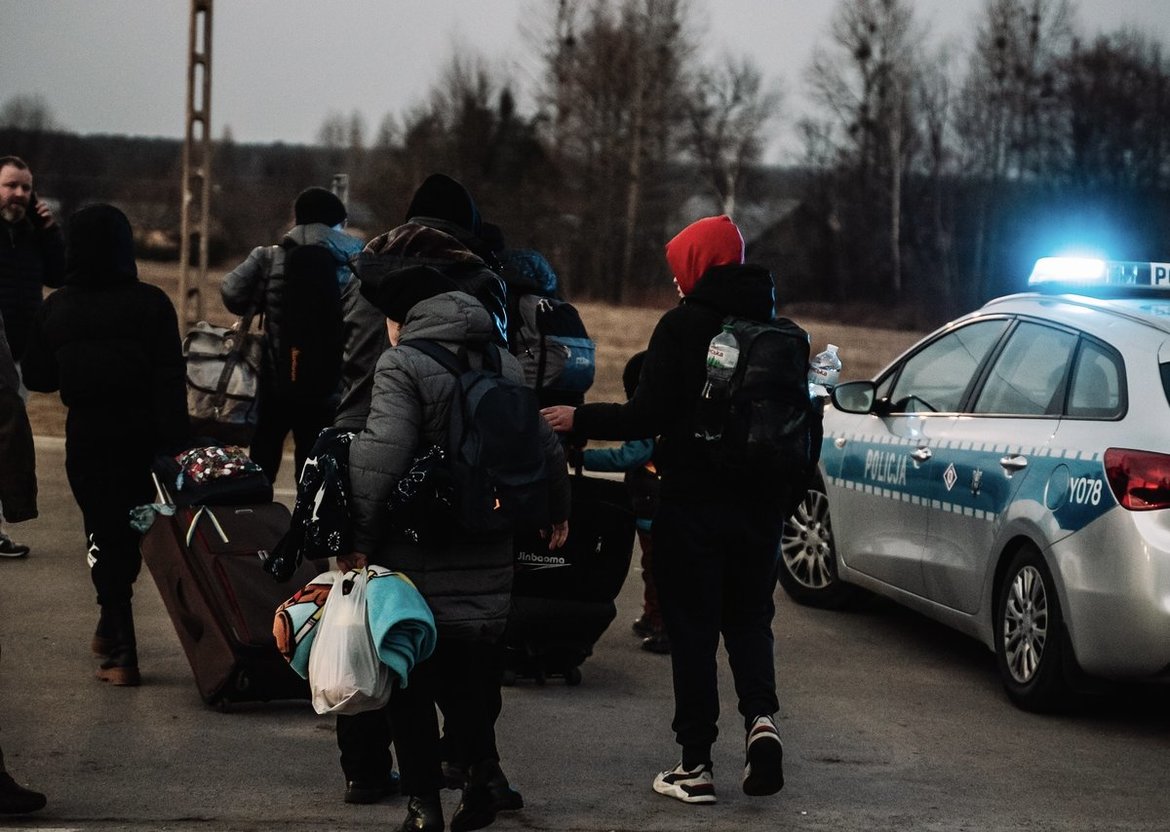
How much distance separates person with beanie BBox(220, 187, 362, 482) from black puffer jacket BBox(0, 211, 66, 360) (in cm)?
133

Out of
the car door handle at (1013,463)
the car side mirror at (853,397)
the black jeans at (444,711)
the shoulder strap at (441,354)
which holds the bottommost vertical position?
the black jeans at (444,711)

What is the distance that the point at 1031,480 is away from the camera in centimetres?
628

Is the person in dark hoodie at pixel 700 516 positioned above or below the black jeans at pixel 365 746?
above

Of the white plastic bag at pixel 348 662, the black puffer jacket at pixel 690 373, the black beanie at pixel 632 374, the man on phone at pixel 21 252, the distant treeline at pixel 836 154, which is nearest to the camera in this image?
the white plastic bag at pixel 348 662

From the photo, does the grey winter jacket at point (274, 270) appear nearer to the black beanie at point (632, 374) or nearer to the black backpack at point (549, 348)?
the black backpack at point (549, 348)

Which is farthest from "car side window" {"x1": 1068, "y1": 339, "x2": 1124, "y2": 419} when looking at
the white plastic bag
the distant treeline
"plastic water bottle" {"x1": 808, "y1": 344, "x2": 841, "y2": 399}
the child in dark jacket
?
the distant treeline

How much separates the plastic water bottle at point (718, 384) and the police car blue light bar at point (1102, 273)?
267 centimetres

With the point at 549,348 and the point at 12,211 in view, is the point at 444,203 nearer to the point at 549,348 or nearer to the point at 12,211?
the point at 549,348

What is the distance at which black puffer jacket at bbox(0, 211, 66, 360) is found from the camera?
860cm

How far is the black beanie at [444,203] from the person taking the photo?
4988 mm

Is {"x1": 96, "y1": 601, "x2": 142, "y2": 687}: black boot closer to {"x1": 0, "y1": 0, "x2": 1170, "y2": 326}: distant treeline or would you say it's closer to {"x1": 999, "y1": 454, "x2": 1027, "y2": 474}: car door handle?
{"x1": 999, "y1": 454, "x2": 1027, "y2": 474}: car door handle

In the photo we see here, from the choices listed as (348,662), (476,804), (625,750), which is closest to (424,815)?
(476,804)

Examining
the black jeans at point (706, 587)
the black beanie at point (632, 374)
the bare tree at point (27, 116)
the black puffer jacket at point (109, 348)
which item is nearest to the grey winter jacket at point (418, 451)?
the black jeans at point (706, 587)

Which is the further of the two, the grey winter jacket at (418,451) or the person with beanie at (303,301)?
the person with beanie at (303,301)
